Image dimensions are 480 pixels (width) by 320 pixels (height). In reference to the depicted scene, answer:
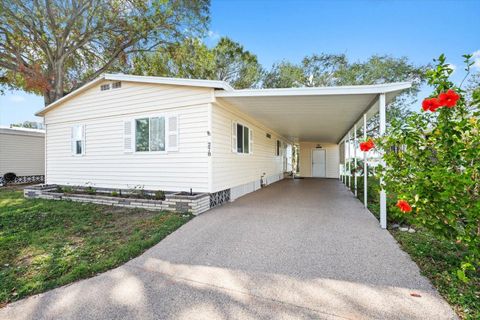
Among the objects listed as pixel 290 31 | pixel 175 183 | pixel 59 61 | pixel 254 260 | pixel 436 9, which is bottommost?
pixel 254 260

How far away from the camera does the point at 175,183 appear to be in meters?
6.62

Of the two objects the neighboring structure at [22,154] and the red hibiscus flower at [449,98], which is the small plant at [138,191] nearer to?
the red hibiscus flower at [449,98]

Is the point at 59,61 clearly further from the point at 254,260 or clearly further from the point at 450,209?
the point at 450,209

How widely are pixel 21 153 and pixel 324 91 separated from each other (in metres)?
15.6

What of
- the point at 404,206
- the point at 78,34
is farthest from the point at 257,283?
the point at 78,34

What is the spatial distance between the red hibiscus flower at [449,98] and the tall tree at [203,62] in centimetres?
1431

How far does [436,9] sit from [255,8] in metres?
7.32

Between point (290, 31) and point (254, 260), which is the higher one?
point (290, 31)

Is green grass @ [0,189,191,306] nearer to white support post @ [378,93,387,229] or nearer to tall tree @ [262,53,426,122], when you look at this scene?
white support post @ [378,93,387,229]

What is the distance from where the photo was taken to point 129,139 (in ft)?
23.9

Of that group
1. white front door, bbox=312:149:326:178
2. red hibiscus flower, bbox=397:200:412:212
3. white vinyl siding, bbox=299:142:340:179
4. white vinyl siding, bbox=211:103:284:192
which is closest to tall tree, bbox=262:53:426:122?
white vinyl siding, bbox=299:142:340:179

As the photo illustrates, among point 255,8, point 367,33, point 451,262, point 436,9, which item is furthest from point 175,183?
point 367,33

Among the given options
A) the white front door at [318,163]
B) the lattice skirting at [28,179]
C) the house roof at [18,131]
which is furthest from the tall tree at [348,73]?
the lattice skirting at [28,179]

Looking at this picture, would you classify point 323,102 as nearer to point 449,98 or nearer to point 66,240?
point 449,98
